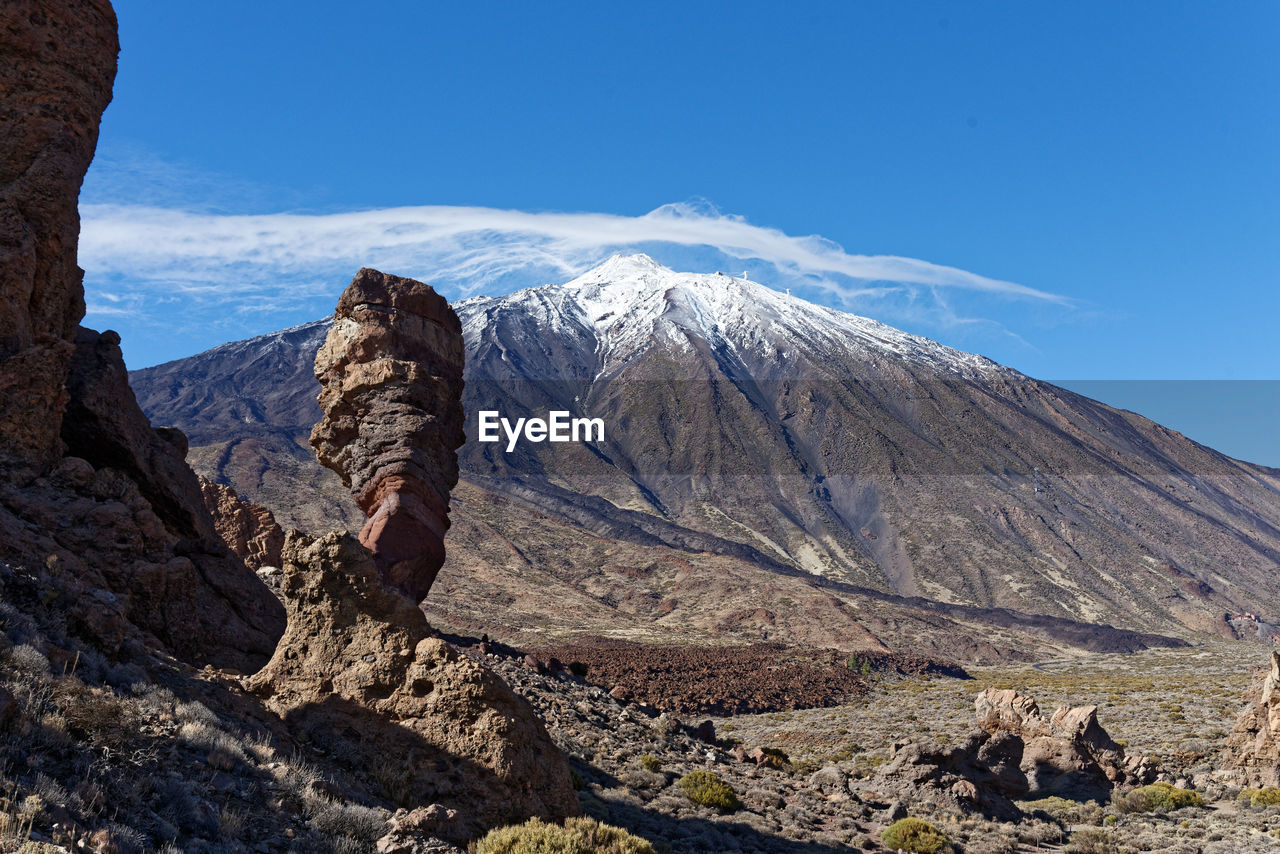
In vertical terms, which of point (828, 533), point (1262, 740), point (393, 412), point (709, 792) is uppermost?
point (828, 533)


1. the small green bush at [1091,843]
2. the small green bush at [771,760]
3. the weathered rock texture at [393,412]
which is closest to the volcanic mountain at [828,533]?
the weathered rock texture at [393,412]

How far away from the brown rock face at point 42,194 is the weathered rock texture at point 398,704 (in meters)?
4.21

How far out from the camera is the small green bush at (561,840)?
30.5 ft

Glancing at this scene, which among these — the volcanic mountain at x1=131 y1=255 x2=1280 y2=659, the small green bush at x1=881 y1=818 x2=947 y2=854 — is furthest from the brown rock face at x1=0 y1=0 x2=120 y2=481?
the volcanic mountain at x1=131 y1=255 x2=1280 y2=659

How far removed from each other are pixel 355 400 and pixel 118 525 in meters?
13.2

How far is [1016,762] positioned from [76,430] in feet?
69.3

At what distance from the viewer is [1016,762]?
866 inches

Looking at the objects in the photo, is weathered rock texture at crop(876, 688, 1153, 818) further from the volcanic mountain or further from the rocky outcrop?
the volcanic mountain

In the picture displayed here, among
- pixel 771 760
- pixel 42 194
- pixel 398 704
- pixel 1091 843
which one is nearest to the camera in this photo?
pixel 398 704

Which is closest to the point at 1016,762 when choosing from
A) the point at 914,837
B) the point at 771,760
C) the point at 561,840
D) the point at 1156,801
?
the point at 1156,801

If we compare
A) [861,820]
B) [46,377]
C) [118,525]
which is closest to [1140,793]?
[861,820]

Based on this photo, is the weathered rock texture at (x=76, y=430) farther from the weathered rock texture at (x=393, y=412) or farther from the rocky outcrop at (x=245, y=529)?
the rocky outcrop at (x=245, y=529)

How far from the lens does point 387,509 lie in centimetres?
2506

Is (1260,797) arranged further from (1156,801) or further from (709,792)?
(709,792)
